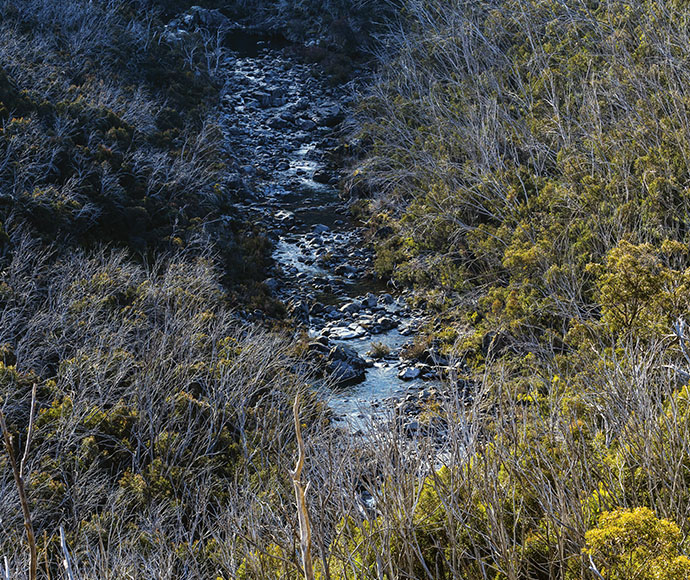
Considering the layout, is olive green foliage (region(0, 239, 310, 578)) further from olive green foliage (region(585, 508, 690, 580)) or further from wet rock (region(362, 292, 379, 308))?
olive green foliage (region(585, 508, 690, 580))

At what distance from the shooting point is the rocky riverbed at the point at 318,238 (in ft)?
39.4

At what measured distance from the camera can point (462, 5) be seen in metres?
21.7

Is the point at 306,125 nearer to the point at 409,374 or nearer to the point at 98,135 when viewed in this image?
the point at 98,135

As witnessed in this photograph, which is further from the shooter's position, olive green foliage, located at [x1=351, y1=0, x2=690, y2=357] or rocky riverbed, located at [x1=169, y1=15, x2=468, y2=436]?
rocky riverbed, located at [x1=169, y1=15, x2=468, y2=436]

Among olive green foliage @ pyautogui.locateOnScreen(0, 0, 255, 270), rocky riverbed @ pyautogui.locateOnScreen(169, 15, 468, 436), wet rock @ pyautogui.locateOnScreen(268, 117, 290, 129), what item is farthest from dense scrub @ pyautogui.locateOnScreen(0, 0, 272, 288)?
wet rock @ pyautogui.locateOnScreen(268, 117, 290, 129)

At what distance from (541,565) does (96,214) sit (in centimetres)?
1279

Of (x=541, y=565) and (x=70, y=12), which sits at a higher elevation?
(x=70, y=12)

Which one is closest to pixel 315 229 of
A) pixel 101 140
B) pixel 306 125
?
pixel 101 140

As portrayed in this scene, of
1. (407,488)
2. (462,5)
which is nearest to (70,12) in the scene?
(462,5)

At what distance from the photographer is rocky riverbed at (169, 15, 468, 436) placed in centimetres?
1201

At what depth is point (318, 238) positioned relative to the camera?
709 inches

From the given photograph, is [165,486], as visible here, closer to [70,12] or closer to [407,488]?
[407,488]

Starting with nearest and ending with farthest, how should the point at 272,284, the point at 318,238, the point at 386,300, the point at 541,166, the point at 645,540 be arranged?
the point at 645,540 < the point at 541,166 < the point at 386,300 < the point at 272,284 < the point at 318,238

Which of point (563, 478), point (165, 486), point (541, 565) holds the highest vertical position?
point (563, 478)
